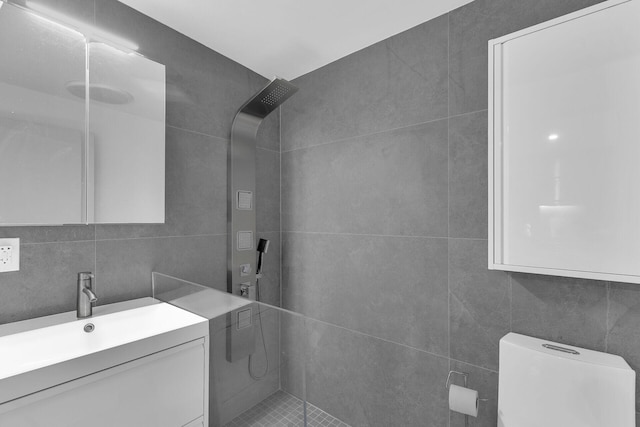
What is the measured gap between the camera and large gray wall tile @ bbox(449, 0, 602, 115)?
1300 millimetres

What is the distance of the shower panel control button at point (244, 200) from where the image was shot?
1.93 metres

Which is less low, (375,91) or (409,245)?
(375,91)

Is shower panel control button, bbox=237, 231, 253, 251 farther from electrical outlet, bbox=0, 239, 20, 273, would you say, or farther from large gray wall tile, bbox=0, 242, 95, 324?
electrical outlet, bbox=0, 239, 20, 273

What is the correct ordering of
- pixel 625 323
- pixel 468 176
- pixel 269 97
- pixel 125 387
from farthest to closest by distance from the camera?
1. pixel 269 97
2. pixel 468 176
3. pixel 625 323
4. pixel 125 387

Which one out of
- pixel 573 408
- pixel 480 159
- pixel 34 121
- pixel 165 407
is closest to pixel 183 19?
pixel 34 121

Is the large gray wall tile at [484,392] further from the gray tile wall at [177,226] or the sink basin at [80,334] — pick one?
the sink basin at [80,334]

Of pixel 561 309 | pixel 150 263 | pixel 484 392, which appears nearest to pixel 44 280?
pixel 150 263

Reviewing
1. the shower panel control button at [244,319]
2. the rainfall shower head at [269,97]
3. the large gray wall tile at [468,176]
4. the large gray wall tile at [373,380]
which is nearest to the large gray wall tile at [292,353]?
the shower panel control button at [244,319]

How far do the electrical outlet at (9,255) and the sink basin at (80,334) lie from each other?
0.22 meters

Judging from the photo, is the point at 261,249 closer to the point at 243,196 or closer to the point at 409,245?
Answer: the point at 243,196

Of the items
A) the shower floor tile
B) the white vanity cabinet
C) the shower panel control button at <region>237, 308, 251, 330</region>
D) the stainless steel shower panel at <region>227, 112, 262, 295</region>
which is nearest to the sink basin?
the white vanity cabinet

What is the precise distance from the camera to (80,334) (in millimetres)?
1152

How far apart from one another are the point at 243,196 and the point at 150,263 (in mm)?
675

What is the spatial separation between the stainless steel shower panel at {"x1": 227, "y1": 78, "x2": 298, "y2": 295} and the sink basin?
0.55 metres
